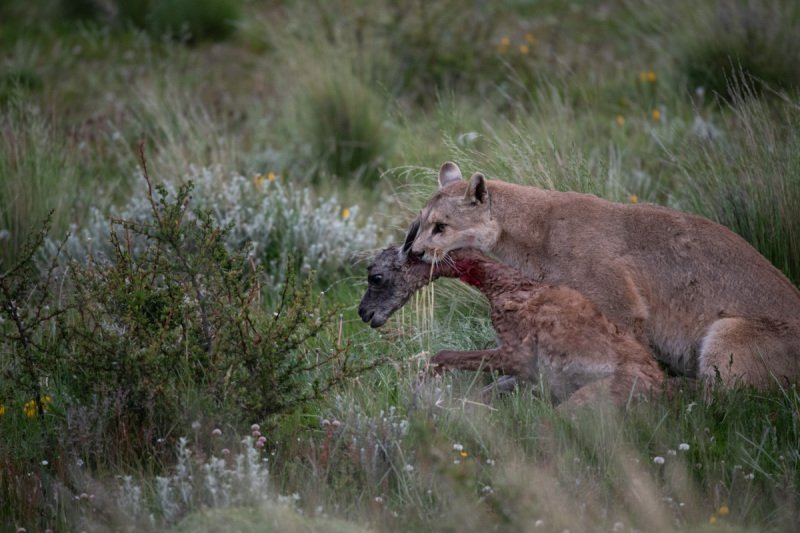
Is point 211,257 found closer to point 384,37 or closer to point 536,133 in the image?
point 536,133

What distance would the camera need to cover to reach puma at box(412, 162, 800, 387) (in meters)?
6.45

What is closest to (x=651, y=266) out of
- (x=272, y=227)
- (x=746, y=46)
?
(x=272, y=227)

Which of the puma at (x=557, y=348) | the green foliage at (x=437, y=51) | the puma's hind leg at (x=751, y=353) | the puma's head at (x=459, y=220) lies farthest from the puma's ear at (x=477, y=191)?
the green foliage at (x=437, y=51)

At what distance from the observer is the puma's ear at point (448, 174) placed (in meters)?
7.67

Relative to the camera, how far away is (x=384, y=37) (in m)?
Answer: 13.2

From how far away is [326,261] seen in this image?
9.29m

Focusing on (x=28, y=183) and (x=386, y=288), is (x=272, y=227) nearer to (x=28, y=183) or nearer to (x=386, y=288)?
(x=28, y=183)

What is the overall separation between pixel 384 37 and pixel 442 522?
9.19 metres

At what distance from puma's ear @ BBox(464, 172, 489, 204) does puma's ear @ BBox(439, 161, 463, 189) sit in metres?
0.43

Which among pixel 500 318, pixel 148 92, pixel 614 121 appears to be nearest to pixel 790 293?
pixel 500 318

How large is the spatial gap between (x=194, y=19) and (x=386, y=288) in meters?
9.16

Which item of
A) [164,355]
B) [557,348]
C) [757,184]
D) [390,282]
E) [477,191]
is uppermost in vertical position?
[477,191]

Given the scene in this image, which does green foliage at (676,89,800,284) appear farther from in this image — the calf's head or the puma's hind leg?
the calf's head

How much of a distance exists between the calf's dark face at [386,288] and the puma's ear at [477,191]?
2.10 feet
